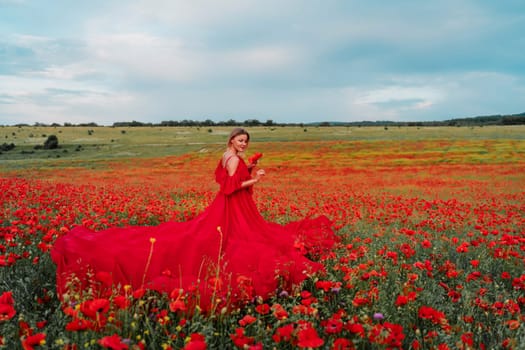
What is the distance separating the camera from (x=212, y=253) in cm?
474

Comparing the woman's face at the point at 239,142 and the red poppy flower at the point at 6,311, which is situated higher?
the woman's face at the point at 239,142

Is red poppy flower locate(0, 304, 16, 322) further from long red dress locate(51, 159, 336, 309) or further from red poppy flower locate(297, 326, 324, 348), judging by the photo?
red poppy flower locate(297, 326, 324, 348)

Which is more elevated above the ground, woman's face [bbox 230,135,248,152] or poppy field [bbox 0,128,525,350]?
woman's face [bbox 230,135,248,152]

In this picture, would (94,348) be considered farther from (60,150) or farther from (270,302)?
(60,150)

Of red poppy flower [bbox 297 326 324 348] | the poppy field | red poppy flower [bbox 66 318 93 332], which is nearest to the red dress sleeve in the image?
the poppy field

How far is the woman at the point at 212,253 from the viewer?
11.5 ft

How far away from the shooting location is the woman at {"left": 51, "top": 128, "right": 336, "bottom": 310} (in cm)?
351

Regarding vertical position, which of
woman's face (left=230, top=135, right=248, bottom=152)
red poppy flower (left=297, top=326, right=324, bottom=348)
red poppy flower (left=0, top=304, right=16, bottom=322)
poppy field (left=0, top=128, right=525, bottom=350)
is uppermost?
woman's face (left=230, top=135, right=248, bottom=152)

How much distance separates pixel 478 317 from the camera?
3.65 metres

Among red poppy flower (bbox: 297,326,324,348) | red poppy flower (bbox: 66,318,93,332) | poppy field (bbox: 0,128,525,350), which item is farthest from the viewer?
poppy field (bbox: 0,128,525,350)

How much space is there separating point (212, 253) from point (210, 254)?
0.11ft

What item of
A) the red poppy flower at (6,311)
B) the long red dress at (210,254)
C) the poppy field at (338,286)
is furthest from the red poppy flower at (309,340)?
the red poppy flower at (6,311)

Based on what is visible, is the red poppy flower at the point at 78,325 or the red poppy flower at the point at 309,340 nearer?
the red poppy flower at the point at 309,340

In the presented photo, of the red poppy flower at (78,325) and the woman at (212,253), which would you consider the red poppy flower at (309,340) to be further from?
the red poppy flower at (78,325)
